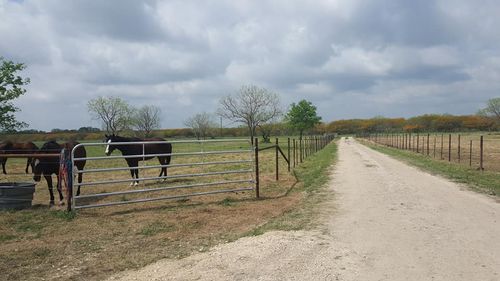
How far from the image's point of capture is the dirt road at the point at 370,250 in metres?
4.63

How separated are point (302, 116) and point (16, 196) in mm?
59936

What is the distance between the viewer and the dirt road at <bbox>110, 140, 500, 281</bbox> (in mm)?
4633

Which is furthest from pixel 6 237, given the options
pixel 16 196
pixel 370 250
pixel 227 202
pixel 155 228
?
pixel 370 250

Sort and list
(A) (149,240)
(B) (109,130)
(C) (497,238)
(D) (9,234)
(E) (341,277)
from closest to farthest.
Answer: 1. (E) (341,277)
2. (C) (497,238)
3. (A) (149,240)
4. (D) (9,234)
5. (B) (109,130)

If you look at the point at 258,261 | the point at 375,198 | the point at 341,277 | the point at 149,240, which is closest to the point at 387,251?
the point at 341,277

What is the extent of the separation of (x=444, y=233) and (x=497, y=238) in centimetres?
71

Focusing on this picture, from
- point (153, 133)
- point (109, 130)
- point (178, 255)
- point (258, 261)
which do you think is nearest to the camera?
point (258, 261)

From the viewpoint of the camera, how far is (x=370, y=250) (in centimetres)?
546

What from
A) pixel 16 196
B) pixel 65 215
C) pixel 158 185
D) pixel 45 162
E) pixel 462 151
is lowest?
pixel 462 151

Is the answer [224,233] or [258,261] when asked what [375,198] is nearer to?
[224,233]

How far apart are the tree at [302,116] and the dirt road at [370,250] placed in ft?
191

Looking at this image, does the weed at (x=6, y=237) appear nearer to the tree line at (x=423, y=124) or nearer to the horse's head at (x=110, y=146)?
the horse's head at (x=110, y=146)

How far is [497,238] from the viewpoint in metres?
5.97

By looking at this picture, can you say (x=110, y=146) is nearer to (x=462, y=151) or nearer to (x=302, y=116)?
(x=462, y=151)
